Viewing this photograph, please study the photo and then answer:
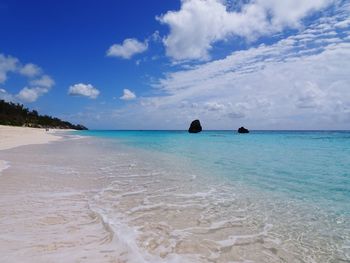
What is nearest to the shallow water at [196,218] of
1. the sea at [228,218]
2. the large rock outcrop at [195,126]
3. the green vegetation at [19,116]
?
the sea at [228,218]

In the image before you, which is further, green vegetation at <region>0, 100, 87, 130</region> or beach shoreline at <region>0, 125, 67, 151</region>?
green vegetation at <region>0, 100, 87, 130</region>

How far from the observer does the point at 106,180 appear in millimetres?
11609

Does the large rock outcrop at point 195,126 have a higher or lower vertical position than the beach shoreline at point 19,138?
higher

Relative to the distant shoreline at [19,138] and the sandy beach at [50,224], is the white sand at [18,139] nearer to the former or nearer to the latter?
the distant shoreline at [19,138]

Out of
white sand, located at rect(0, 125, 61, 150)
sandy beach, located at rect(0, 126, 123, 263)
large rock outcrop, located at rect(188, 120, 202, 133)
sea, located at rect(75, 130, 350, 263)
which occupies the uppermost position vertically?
large rock outcrop, located at rect(188, 120, 202, 133)

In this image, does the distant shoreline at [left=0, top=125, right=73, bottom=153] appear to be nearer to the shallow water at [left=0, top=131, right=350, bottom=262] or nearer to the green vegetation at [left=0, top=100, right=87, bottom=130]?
the shallow water at [left=0, top=131, right=350, bottom=262]

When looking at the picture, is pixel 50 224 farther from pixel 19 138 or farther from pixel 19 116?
pixel 19 116

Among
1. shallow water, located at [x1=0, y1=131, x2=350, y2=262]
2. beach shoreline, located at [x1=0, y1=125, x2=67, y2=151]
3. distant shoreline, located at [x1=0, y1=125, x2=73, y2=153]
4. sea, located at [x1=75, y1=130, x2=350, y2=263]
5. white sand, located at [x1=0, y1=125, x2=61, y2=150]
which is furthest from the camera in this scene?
beach shoreline, located at [x1=0, y1=125, x2=67, y2=151]

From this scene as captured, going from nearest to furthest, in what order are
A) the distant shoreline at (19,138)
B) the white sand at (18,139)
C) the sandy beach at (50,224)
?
the sandy beach at (50,224) → the distant shoreline at (19,138) → the white sand at (18,139)

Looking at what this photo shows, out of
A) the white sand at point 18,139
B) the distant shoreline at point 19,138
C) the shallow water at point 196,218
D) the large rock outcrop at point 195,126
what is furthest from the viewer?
the large rock outcrop at point 195,126

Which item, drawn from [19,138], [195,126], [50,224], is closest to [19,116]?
[195,126]

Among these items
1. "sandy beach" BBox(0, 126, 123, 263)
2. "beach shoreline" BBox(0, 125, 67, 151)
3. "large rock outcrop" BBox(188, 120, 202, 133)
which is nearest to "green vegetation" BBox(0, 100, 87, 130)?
"beach shoreline" BBox(0, 125, 67, 151)

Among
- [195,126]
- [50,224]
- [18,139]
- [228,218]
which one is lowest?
[228,218]

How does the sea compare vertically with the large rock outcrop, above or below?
below
